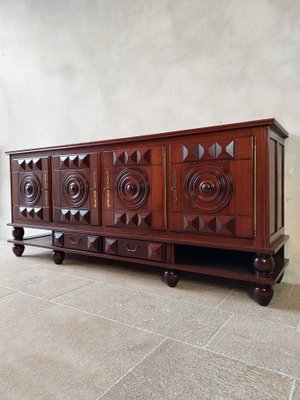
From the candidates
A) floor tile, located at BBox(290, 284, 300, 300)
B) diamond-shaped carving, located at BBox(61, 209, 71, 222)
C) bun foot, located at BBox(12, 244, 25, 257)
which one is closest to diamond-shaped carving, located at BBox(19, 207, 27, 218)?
bun foot, located at BBox(12, 244, 25, 257)

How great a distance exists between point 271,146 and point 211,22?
1.28 metres

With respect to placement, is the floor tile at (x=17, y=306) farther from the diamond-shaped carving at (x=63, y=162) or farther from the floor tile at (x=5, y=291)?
the diamond-shaped carving at (x=63, y=162)

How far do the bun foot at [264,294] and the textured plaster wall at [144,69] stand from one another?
57 cm

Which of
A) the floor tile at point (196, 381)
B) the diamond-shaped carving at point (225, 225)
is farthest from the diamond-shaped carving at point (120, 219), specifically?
the floor tile at point (196, 381)

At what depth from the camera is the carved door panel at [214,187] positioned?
1829mm

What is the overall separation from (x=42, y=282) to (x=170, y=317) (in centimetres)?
110

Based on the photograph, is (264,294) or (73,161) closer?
(264,294)

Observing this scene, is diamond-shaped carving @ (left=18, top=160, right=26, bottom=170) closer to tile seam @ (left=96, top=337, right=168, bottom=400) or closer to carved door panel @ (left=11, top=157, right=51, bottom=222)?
carved door panel @ (left=11, top=157, right=51, bottom=222)

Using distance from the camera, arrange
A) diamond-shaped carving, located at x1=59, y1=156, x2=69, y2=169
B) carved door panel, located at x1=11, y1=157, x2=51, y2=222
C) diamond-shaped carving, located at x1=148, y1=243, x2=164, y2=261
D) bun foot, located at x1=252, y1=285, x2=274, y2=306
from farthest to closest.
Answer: carved door panel, located at x1=11, y1=157, x2=51, y2=222 → diamond-shaped carving, located at x1=59, y1=156, x2=69, y2=169 → diamond-shaped carving, located at x1=148, y1=243, x2=164, y2=261 → bun foot, located at x1=252, y1=285, x2=274, y2=306

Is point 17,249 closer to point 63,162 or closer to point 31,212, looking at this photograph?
point 31,212

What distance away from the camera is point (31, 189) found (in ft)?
9.18

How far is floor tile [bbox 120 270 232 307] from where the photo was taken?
6.37 feet

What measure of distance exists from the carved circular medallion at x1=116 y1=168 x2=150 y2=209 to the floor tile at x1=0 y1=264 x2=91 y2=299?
2.25 feet

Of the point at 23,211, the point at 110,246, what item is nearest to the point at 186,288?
the point at 110,246
